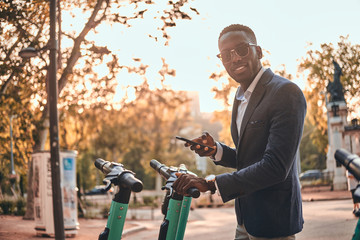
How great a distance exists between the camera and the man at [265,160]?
8.11ft

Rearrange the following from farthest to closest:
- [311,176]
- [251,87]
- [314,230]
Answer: [311,176], [314,230], [251,87]

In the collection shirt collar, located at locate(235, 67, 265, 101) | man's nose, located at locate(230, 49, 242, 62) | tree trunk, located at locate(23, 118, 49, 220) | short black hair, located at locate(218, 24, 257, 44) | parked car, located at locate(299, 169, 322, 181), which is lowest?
parked car, located at locate(299, 169, 322, 181)

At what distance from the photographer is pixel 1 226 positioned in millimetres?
12891

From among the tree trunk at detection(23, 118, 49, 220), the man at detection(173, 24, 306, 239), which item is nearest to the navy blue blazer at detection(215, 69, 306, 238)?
the man at detection(173, 24, 306, 239)

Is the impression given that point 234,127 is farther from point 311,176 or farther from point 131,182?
point 311,176

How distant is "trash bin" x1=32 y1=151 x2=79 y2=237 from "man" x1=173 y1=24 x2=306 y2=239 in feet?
37.2

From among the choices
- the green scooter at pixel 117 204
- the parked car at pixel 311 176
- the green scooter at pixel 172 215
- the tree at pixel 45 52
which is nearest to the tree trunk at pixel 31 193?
the tree at pixel 45 52

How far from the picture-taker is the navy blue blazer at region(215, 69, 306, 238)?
8.10 feet

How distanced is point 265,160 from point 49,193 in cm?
1204

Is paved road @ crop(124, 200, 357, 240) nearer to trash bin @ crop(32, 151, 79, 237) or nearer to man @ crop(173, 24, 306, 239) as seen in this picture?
trash bin @ crop(32, 151, 79, 237)

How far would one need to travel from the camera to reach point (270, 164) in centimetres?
245

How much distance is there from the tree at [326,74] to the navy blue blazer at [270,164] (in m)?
33.3

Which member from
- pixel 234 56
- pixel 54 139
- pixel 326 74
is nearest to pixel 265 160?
pixel 234 56

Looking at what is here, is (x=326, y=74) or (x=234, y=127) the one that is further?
(x=326, y=74)
